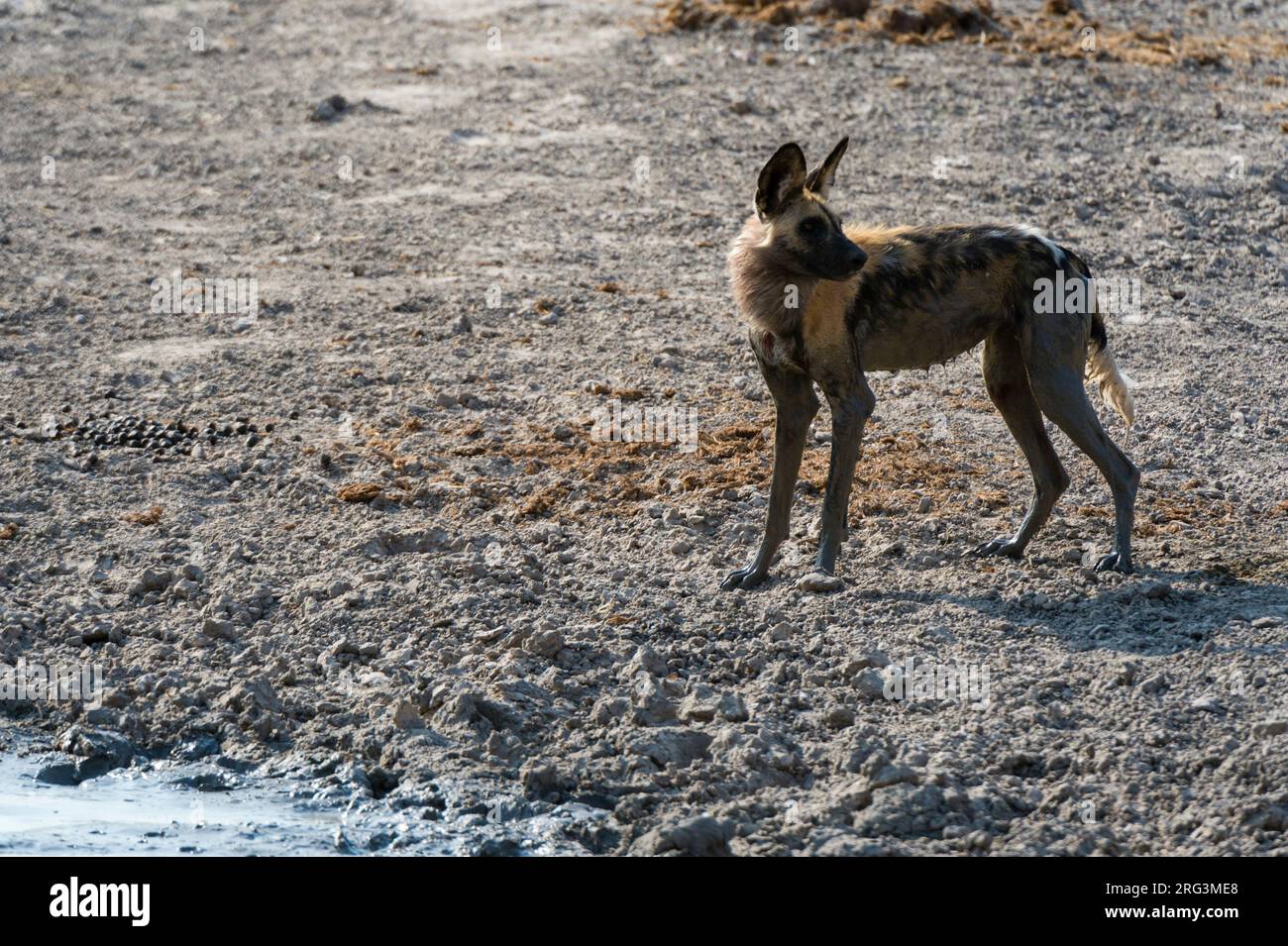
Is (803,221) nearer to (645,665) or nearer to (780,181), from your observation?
(780,181)

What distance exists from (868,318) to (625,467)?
208 cm

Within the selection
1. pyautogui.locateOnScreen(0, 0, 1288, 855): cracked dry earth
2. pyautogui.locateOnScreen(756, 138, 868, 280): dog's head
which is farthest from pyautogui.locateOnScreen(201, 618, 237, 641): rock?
pyautogui.locateOnScreen(756, 138, 868, 280): dog's head

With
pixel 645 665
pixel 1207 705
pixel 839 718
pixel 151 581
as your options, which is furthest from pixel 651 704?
pixel 151 581

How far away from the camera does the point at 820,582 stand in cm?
720

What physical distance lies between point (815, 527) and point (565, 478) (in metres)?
1.42

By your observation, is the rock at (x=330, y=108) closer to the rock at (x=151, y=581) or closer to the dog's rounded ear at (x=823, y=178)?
the rock at (x=151, y=581)

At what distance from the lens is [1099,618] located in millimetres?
6879

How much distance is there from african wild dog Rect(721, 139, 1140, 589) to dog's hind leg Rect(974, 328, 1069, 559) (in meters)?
0.08

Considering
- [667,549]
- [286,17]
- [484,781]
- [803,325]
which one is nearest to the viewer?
[484,781]

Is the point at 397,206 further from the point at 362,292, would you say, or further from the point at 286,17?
the point at 286,17

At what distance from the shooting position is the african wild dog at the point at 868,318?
672 centimetres

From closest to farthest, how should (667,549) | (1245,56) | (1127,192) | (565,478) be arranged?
(667,549)
(565,478)
(1127,192)
(1245,56)

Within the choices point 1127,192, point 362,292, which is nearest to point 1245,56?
point 1127,192

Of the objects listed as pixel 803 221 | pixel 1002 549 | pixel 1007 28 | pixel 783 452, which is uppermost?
pixel 1007 28
